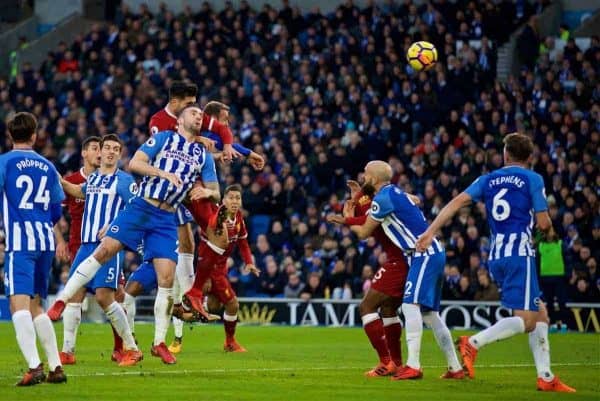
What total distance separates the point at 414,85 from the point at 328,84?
2.17 m

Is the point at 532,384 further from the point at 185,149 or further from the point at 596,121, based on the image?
the point at 596,121

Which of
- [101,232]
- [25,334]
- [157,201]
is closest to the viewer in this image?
[25,334]

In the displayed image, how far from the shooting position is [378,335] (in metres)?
13.1

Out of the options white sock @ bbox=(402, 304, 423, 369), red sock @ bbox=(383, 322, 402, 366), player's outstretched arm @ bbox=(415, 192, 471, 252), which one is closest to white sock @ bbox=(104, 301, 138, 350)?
red sock @ bbox=(383, 322, 402, 366)

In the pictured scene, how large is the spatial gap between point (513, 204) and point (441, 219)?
772 mm

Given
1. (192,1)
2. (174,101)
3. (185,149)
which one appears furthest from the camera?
(192,1)

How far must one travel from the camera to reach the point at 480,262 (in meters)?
25.1

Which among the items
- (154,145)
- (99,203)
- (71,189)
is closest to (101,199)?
(99,203)

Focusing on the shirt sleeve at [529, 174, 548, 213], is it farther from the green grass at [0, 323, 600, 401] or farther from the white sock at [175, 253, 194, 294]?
the white sock at [175, 253, 194, 294]

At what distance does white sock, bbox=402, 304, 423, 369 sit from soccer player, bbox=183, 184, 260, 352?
4354mm

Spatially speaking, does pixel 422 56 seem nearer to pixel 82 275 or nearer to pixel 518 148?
pixel 518 148

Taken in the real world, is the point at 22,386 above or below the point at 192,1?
below

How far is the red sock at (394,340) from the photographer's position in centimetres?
1311

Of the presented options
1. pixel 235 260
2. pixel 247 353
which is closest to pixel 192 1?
pixel 235 260
